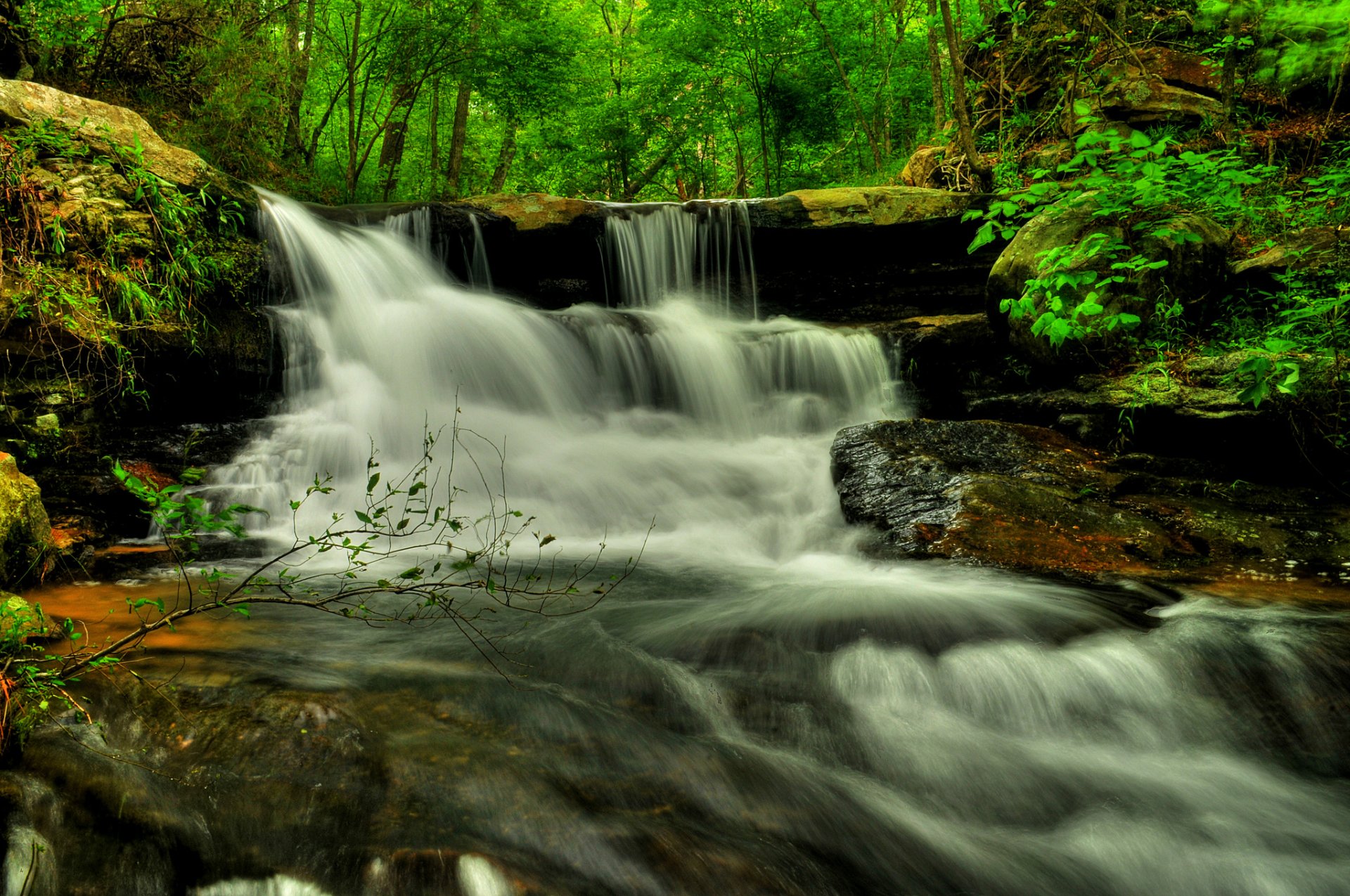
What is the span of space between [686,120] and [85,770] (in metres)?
15.4

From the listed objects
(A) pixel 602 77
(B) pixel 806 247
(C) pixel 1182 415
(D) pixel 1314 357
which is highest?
(A) pixel 602 77

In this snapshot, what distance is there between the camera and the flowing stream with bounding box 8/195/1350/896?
7.41 ft

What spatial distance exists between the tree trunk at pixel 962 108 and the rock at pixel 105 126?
784 centimetres

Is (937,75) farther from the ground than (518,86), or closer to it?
closer to it

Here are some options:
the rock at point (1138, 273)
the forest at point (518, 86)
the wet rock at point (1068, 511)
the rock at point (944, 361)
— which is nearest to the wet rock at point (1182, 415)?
the wet rock at point (1068, 511)

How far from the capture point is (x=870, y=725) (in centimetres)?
326

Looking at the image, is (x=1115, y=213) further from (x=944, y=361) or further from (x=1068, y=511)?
(x=1068, y=511)

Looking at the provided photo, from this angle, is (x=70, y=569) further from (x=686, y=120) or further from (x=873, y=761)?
(x=686, y=120)

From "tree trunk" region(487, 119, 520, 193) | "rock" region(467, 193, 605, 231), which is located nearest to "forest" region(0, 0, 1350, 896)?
"rock" region(467, 193, 605, 231)

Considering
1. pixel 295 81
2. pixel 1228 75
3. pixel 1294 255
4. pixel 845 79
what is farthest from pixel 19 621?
pixel 845 79

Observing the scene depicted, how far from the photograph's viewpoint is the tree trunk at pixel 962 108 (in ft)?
29.0

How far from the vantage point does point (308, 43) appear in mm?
Result: 11633

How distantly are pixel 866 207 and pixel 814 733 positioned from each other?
26.0 ft

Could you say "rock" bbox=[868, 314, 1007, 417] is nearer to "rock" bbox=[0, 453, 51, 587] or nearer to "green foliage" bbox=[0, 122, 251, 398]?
"green foliage" bbox=[0, 122, 251, 398]
